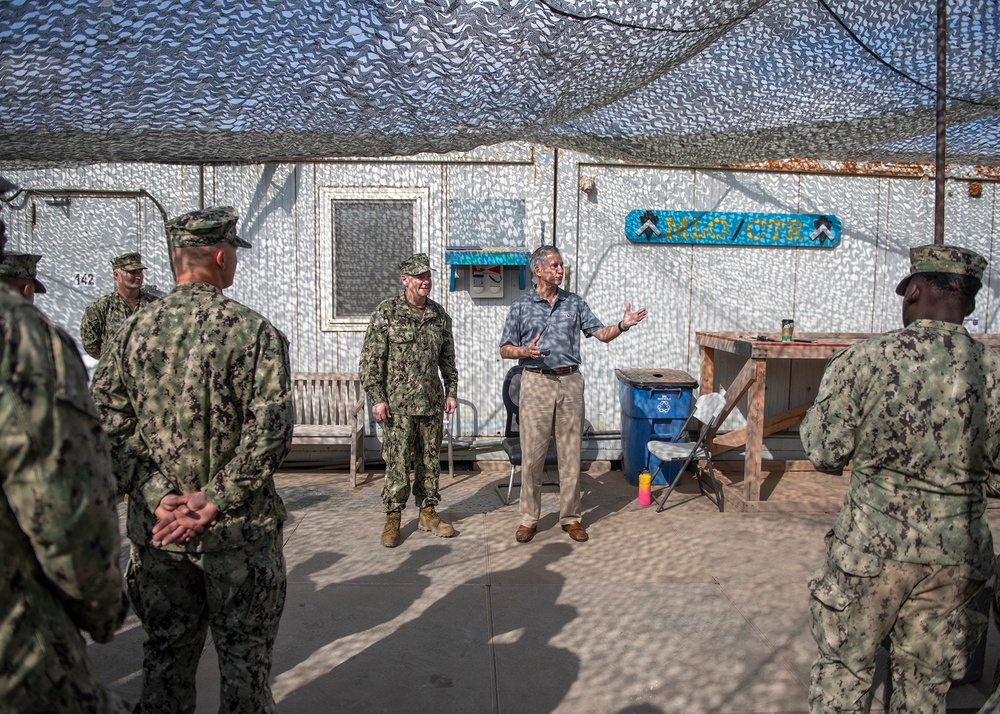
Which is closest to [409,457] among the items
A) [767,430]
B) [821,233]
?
[767,430]

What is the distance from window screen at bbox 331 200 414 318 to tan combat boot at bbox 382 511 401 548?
2439 millimetres

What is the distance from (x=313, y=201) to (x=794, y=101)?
4300 mm

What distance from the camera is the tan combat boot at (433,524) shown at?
477 centimetres

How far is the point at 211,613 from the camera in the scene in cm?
214

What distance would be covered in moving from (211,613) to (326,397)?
4.38 metres

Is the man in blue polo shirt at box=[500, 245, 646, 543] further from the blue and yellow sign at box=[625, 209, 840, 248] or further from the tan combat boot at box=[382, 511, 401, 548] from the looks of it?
the blue and yellow sign at box=[625, 209, 840, 248]

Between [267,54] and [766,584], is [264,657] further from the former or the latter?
[766,584]

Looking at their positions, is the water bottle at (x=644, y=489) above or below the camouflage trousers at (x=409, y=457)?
below

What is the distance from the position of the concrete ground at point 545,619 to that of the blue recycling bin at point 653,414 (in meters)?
0.75

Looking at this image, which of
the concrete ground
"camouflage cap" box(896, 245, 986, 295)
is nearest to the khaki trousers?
the concrete ground

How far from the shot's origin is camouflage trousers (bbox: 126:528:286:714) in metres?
2.10

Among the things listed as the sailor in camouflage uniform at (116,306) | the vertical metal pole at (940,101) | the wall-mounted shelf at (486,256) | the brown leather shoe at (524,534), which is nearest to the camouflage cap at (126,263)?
the sailor in camouflage uniform at (116,306)

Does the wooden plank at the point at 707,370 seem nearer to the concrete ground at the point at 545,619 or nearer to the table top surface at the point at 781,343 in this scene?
the table top surface at the point at 781,343

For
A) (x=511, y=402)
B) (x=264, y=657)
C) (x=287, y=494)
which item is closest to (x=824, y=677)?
(x=264, y=657)
